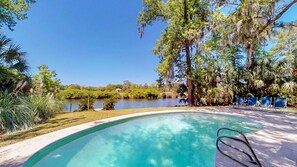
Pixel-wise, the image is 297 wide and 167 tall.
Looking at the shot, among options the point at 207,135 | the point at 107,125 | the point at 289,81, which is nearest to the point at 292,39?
the point at 289,81

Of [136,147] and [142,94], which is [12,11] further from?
[142,94]

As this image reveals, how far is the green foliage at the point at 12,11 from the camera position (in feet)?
30.6

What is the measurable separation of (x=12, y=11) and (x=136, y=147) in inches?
475

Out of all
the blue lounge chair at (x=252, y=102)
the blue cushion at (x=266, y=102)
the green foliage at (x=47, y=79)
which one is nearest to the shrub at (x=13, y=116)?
the green foliage at (x=47, y=79)

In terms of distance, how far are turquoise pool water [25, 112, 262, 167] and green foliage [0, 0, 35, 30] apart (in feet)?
32.2

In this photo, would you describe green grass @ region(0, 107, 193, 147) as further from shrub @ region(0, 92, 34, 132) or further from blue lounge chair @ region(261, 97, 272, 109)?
blue lounge chair @ region(261, 97, 272, 109)

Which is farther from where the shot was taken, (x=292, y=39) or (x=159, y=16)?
(x=292, y=39)

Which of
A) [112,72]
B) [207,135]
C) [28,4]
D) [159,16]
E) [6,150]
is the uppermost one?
[159,16]

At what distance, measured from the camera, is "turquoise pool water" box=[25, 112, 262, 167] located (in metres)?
3.71

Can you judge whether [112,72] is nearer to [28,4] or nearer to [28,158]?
[28,4]

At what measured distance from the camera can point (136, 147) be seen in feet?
15.7

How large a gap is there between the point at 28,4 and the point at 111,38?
34.5 ft

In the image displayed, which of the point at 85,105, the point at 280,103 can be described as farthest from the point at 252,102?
the point at 85,105

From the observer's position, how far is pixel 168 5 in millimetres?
13398
